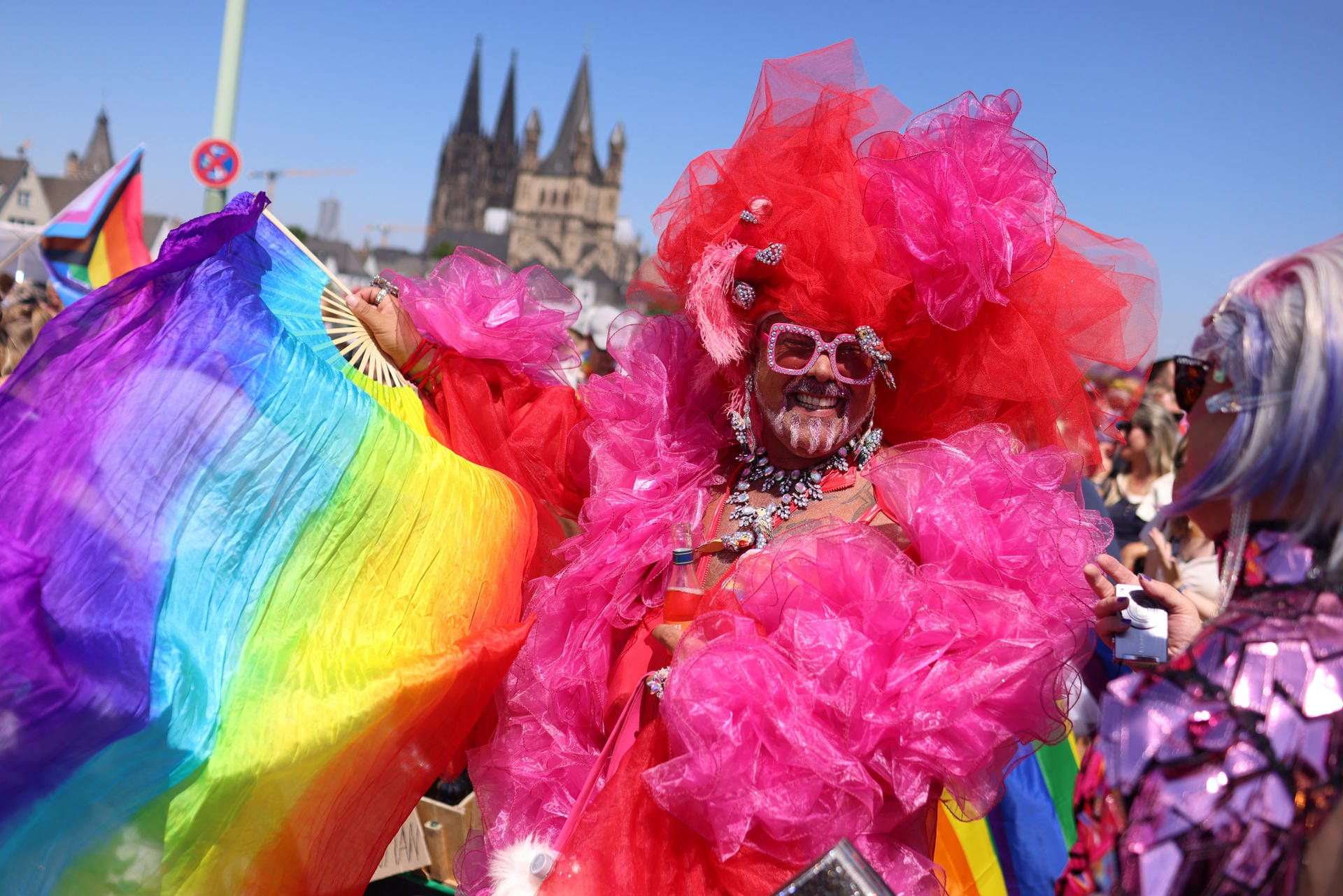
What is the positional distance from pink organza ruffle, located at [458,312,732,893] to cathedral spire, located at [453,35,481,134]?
114 metres

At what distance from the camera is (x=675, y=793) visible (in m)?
1.80

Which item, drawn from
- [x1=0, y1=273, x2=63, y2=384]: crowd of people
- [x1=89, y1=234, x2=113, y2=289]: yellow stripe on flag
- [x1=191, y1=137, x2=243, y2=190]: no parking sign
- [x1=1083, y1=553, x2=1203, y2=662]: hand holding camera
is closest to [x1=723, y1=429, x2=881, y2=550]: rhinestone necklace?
[x1=1083, y1=553, x2=1203, y2=662]: hand holding camera

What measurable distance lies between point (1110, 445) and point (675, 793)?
5.43m

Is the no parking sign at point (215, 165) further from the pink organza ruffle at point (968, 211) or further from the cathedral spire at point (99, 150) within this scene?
the cathedral spire at point (99, 150)

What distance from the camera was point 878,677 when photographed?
1808 mm

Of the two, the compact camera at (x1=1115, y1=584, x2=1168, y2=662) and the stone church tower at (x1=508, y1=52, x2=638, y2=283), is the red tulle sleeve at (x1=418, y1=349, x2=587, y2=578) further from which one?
the stone church tower at (x1=508, y1=52, x2=638, y2=283)

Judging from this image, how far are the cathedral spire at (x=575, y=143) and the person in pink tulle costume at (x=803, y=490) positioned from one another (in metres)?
95.2

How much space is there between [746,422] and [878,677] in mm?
769

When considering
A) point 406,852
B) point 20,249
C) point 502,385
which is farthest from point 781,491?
point 20,249

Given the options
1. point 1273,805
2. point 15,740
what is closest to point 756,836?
point 1273,805

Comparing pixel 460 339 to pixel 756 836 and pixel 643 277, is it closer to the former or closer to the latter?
pixel 643 277

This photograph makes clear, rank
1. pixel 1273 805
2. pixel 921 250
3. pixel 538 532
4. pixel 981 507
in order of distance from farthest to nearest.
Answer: pixel 538 532 < pixel 921 250 < pixel 981 507 < pixel 1273 805

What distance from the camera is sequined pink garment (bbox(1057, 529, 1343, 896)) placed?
3.53 ft

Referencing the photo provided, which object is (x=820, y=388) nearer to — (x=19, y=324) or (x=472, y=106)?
(x=19, y=324)
